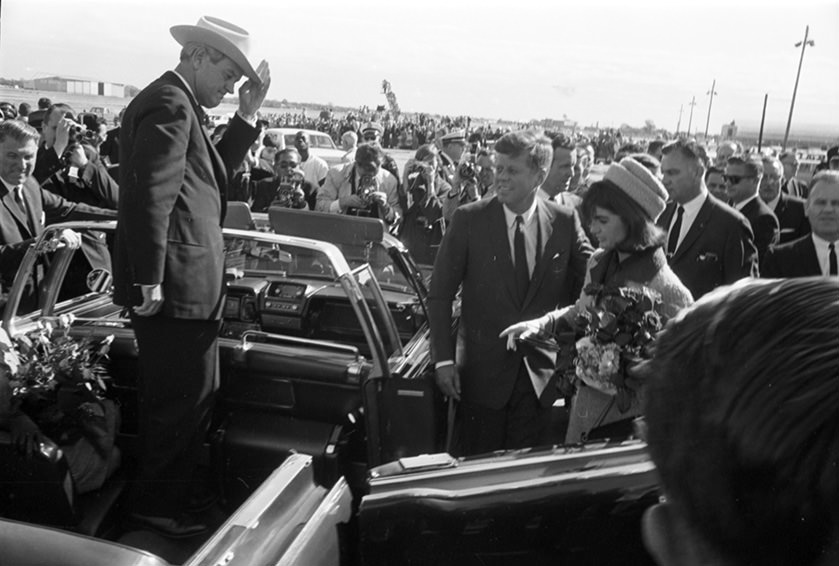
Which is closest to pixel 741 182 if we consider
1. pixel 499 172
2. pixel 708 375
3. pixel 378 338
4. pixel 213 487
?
pixel 499 172

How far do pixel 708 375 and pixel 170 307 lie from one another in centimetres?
237

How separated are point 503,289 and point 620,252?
523 millimetres

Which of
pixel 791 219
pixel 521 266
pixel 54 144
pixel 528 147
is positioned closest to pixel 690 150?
pixel 528 147

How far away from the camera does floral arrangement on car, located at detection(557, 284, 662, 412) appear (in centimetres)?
235

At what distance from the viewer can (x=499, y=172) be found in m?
3.18

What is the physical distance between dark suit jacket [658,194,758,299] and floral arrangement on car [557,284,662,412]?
4.52 ft

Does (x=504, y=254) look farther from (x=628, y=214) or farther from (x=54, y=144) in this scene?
(x=54, y=144)

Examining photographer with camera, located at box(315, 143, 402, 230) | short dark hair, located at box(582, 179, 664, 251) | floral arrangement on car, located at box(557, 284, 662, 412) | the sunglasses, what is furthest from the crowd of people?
photographer with camera, located at box(315, 143, 402, 230)

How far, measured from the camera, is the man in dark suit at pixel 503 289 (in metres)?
3.13

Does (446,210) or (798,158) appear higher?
(798,158)

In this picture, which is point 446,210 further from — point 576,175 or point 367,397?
point 367,397

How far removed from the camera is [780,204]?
6.18 meters

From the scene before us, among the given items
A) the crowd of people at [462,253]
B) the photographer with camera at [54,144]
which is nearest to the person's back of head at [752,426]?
the crowd of people at [462,253]

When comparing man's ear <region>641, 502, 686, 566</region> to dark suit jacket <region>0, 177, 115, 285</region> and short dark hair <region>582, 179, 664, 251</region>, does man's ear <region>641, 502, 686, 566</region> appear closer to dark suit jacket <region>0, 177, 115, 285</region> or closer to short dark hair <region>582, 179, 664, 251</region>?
short dark hair <region>582, 179, 664, 251</region>
